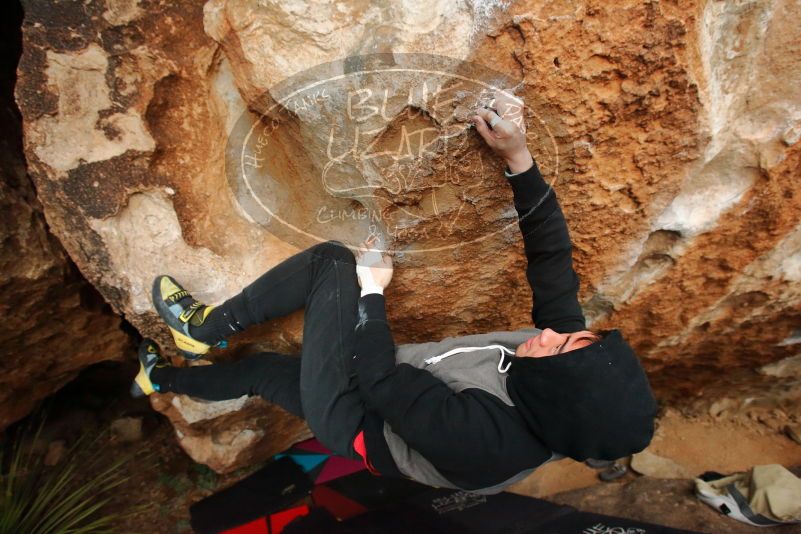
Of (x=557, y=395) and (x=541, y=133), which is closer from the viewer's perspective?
(x=557, y=395)

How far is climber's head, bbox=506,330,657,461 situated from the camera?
45.5 inches

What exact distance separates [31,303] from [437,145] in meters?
1.74

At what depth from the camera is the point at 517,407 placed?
4.23 feet

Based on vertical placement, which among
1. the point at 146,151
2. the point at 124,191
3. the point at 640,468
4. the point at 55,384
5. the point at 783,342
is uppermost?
the point at 146,151

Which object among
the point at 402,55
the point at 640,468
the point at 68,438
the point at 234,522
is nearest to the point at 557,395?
the point at 402,55

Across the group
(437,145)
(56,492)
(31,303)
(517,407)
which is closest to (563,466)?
(517,407)

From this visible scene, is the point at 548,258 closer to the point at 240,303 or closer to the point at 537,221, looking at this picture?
the point at 537,221

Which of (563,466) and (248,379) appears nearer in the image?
(248,379)

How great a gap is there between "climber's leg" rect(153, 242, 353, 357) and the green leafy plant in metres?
1.26

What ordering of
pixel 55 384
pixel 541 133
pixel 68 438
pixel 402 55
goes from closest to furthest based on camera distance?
pixel 402 55 < pixel 541 133 < pixel 55 384 < pixel 68 438

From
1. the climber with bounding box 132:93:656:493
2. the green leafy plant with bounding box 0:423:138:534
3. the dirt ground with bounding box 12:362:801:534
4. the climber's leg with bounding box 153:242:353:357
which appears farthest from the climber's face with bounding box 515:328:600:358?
the green leafy plant with bounding box 0:423:138:534

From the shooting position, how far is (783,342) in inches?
101

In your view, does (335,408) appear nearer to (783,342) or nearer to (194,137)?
(194,137)

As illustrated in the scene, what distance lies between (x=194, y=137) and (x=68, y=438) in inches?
87.8
